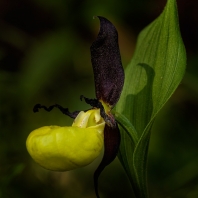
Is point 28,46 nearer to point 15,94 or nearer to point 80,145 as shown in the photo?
point 15,94

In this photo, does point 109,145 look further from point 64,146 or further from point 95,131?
point 64,146

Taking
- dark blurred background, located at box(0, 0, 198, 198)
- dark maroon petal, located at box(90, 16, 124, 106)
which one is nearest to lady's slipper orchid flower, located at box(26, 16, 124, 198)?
dark maroon petal, located at box(90, 16, 124, 106)

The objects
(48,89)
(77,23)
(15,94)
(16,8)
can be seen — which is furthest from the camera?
(16,8)

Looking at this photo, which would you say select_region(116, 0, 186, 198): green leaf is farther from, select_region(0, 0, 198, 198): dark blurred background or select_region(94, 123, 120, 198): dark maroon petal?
select_region(0, 0, 198, 198): dark blurred background

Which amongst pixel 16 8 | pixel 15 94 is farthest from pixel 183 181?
pixel 16 8

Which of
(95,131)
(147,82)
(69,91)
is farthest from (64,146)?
(69,91)

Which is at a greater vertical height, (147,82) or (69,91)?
(69,91)
